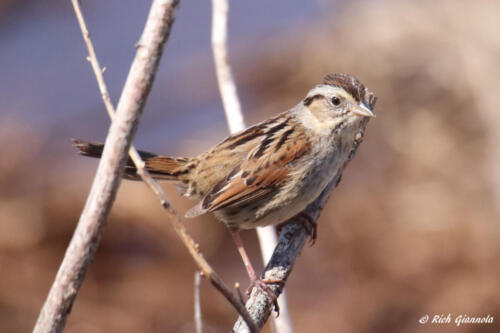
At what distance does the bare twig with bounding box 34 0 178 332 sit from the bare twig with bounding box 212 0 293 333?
1060 mm

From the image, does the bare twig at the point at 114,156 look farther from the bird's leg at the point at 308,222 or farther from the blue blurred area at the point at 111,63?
the blue blurred area at the point at 111,63

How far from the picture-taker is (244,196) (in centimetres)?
312

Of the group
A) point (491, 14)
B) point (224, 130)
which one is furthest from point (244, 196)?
point (491, 14)

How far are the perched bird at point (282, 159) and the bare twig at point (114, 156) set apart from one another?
5.27ft

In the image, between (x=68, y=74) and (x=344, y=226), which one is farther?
(x=68, y=74)

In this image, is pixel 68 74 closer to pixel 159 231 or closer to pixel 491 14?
pixel 159 231

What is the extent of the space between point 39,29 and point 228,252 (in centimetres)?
348

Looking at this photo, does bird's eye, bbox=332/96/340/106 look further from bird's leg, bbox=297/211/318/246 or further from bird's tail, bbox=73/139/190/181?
bird's tail, bbox=73/139/190/181

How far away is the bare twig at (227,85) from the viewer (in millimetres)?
2412

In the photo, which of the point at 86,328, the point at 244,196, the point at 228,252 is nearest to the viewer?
the point at 244,196

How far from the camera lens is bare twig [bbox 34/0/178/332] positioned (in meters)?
1.35

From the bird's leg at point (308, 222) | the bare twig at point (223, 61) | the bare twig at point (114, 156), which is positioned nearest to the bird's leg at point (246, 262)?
the bird's leg at point (308, 222)

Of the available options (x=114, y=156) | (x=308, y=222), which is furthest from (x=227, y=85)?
(x=114, y=156)

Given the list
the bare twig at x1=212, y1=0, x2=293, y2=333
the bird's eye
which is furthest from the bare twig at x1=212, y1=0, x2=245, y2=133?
the bird's eye
